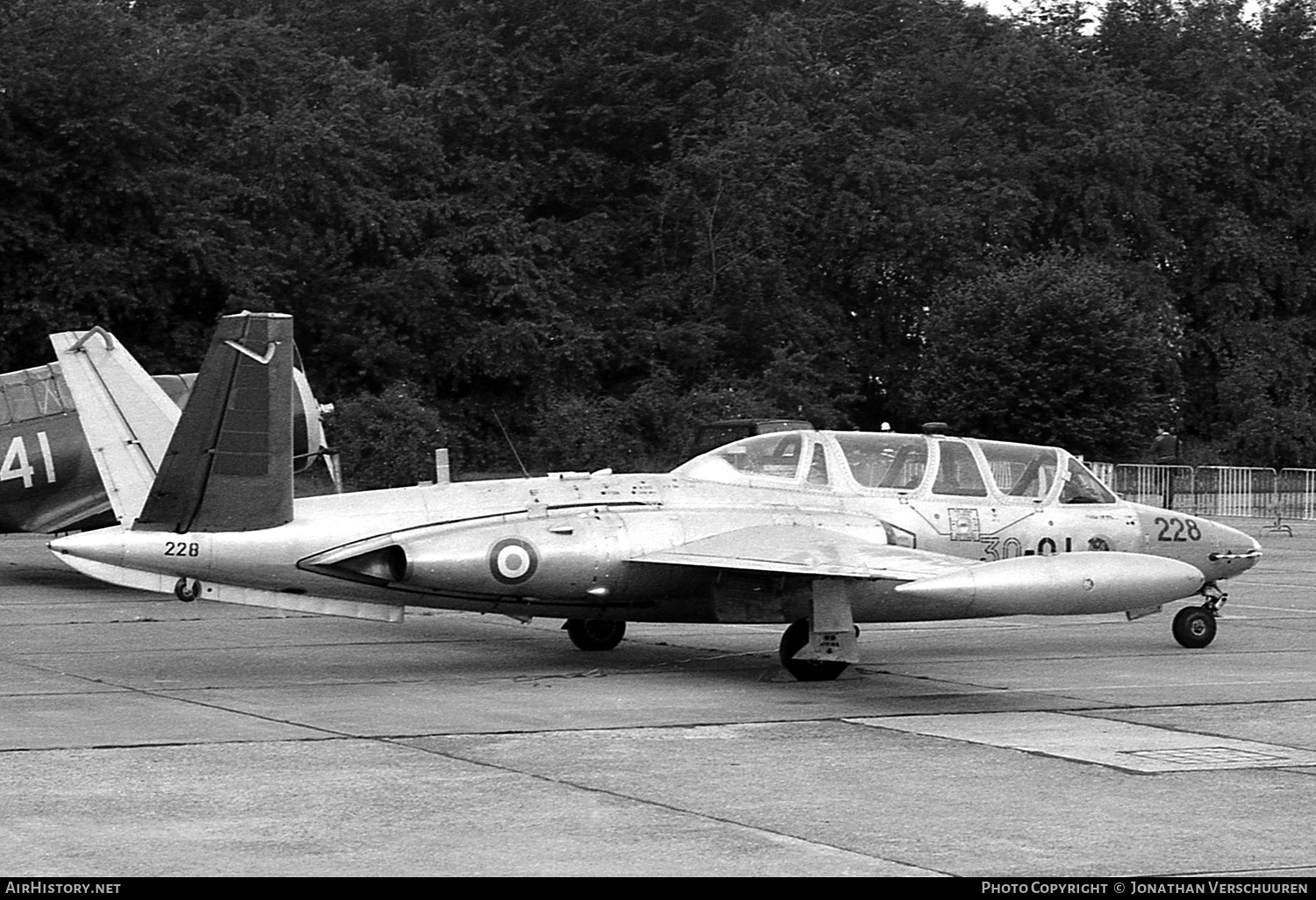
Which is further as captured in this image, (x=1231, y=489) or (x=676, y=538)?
(x=1231, y=489)

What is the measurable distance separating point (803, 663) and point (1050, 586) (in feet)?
7.14

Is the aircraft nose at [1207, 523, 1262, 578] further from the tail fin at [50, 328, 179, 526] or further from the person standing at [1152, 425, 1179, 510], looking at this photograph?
the person standing at [1152, 425, 1179, 510]

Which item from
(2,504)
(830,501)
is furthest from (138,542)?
(2,504)

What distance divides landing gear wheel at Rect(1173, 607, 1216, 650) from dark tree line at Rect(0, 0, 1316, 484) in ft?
81.6

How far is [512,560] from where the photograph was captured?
14.1 m

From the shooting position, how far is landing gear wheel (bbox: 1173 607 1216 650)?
17.0m

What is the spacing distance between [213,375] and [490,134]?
4404 cm

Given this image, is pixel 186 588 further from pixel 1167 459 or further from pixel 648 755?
pixel 1167 459

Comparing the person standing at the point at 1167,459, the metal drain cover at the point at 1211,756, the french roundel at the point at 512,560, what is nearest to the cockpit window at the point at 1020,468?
the french roundel at the point at 512,560

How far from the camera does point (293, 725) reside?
11914mm

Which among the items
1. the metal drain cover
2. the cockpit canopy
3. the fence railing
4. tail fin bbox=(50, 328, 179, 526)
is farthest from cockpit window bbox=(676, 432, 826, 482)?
the fence railing

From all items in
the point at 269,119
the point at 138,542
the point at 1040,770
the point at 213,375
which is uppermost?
the point at 269,119

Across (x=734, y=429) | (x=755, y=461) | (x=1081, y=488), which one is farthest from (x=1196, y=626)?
(x=734, y=429)
